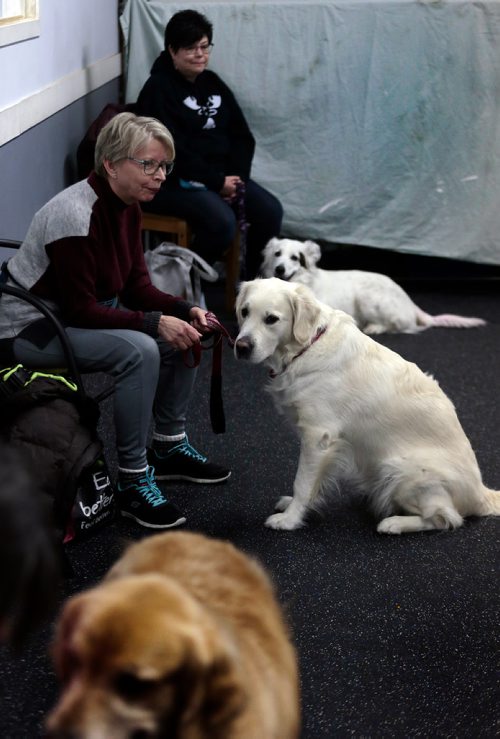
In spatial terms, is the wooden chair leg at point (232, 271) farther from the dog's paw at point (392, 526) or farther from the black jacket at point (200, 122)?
the dog's paw at point (392, 526)

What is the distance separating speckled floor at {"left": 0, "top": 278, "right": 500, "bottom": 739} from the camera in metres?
1.60

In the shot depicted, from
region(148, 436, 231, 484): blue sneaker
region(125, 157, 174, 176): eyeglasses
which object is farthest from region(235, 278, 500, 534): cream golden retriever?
region(125, 157, 174, 176): eyeglasses

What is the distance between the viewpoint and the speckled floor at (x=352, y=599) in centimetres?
160

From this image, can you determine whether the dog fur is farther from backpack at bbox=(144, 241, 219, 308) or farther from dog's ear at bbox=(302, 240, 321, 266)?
backpack at bbox=(144, 241, 219, 308)

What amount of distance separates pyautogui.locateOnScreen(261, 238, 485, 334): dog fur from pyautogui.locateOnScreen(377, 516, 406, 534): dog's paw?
1842mm

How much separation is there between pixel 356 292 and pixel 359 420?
6.26ft

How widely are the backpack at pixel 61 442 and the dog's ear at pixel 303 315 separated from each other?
631 mm

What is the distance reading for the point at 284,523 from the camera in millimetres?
2277

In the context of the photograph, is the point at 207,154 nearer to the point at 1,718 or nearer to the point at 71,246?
the point at 71,246

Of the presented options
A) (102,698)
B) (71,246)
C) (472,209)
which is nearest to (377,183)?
(472,209)

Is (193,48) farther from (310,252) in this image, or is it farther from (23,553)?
(23,553)

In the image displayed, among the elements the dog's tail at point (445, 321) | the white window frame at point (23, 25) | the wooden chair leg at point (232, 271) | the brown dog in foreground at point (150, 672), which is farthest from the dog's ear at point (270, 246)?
the brown dog in foreground at point (150, 672)

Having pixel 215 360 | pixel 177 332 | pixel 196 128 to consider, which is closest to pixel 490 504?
pixel 215 360

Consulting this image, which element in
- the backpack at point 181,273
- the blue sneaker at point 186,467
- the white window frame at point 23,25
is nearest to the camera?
the blue sneaker at point 186,467
